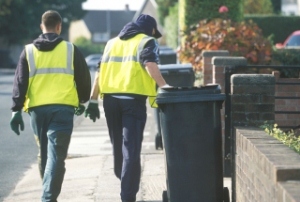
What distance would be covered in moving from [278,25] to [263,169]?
32.7 m

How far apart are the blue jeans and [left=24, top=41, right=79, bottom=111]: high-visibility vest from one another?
0.22 feet

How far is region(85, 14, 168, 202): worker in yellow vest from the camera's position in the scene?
7918 millimetres

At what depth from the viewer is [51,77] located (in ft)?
25.6

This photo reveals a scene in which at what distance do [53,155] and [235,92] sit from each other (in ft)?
5.30

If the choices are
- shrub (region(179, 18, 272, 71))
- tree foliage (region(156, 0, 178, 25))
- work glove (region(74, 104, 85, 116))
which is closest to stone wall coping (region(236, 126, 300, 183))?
work glove (region(74, 104, 85, 116))

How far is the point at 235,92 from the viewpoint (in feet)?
25.0

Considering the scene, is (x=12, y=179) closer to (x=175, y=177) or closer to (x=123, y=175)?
(x=123, y=175)

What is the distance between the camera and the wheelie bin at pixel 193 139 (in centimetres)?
727

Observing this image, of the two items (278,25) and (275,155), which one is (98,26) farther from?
(275,155)

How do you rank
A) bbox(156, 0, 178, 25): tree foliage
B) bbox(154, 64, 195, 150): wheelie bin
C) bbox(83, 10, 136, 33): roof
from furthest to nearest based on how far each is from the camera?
1. bbox(83, 10, 136, 33): roof
2. bbox(156, 0, 178, 25): tree foliage
3. bbox(154, 64, 195, 150): wheelie bin

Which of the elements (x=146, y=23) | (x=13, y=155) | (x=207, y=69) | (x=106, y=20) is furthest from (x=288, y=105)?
(x=106, y=20)

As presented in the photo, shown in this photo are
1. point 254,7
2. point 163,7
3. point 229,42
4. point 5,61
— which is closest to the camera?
point 229,42

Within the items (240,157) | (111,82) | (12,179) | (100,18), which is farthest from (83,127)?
(100,18)

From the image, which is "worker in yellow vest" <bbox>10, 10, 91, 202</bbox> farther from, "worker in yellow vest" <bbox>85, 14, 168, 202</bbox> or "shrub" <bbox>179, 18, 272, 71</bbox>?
"shrub" <bbox>179, 18, 272, 71</bbox>
